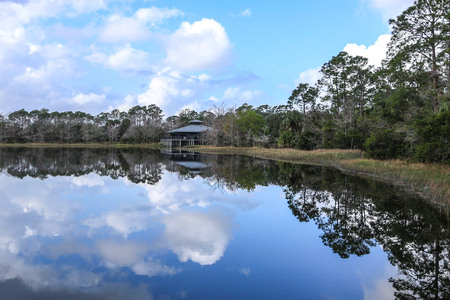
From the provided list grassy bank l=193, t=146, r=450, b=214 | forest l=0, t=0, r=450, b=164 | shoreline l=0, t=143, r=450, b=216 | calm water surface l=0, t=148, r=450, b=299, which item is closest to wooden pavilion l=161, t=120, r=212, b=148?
forest l=0, t=0, r=450, b=164

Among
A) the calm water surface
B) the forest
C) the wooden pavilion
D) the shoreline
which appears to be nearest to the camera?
the calm water surface

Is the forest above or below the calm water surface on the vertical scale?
above

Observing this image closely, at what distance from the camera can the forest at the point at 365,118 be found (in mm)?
17720

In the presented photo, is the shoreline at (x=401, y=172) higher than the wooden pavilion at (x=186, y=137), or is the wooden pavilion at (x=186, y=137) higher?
the wooden pavilion at (x=186, y=137)

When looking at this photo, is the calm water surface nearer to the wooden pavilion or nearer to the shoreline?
the shoreline

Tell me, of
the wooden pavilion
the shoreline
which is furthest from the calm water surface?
the wooden pavilion

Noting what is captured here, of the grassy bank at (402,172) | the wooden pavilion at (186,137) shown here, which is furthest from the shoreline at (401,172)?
the wooden pavilion at (186,137)

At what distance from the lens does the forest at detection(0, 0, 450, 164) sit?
17720mm

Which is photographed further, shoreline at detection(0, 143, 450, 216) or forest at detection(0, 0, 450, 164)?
forest at detection(0, 0, 450, 164)

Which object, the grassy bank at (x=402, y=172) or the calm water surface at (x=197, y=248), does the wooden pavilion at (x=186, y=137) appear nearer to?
the grassy bank at (x=402, y=172)

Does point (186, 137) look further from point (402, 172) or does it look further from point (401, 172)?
point (402, 172)

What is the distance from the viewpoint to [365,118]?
1126 inches

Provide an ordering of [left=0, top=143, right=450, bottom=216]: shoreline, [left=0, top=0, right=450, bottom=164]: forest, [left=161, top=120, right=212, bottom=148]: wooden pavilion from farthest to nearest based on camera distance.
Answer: [left=161, top=120, right=212, bottom=148]: wooden pavilion
[left=0, top=0, right=450, bottom=164]: forest
[left=0, top=143, right=450, bottom=216]: shoreline

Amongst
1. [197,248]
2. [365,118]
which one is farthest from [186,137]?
[197,248]
